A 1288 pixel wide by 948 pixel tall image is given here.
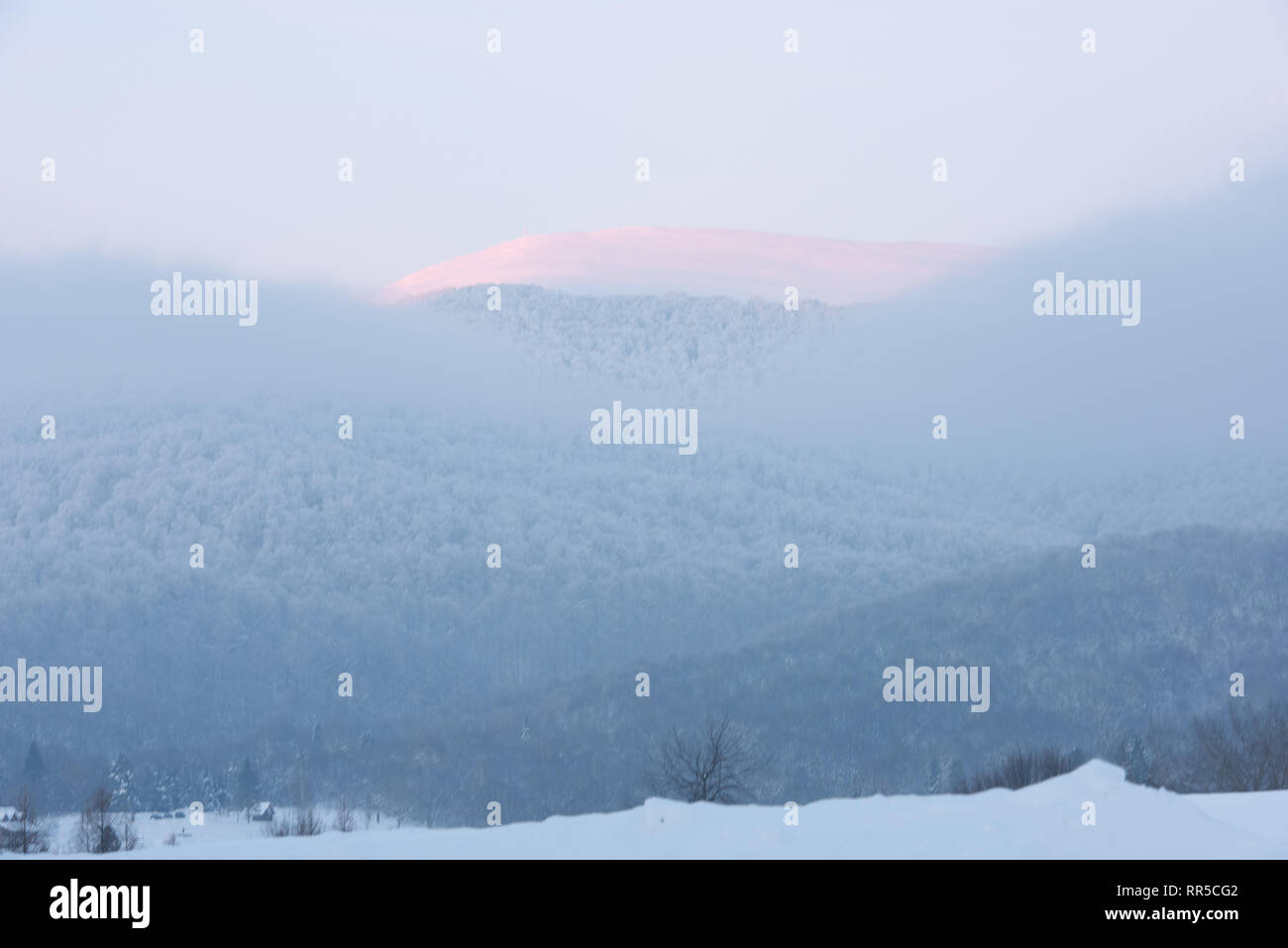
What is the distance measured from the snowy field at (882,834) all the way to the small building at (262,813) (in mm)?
97639

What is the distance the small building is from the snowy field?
9764cm

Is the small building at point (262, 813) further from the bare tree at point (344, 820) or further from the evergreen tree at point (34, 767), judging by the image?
the evergreen tree at point (34, 767)

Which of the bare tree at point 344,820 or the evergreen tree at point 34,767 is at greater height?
the bare tree at point 344,820

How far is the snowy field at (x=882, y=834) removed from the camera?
538 inches

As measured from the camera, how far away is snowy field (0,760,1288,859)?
44.8 ft

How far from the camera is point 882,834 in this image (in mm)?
14539

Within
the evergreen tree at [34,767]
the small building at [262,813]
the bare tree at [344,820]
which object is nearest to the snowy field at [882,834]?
the bare tree at [344,820]

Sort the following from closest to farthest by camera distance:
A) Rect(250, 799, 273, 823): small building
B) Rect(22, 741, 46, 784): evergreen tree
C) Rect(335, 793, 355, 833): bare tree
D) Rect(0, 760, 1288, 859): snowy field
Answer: Rect(0, 760, 1288, 859): snowy field → Rect(335, 793, 355, 833): bare tree → Rect(250, 799, 273, 823): small building → Rect(22, 741, 46, 784): evergreen tree

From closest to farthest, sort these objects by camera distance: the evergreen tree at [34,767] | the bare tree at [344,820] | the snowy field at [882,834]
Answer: the snowy field at [882,834], the bare tree at [344,820], the evergreen tree at [34,767]

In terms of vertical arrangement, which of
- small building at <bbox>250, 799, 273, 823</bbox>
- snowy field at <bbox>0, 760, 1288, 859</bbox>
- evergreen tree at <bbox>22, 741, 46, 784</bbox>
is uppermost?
snowy field at <bbox>0, 760, 1288, 859</bbox>

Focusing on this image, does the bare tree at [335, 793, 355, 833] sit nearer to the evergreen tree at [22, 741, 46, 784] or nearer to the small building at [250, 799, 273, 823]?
the small building at [250, 799, 273, 823]

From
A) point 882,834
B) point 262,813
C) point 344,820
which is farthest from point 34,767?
point 882,834

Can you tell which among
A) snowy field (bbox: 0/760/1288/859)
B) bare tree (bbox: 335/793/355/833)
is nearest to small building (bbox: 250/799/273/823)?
bare tree (bbox: 335/793/355/833)
